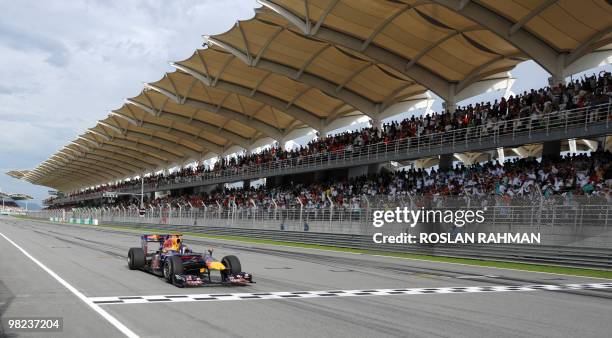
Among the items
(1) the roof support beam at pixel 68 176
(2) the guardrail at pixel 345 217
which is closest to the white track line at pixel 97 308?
(2) the guardrail at pixel 345 217

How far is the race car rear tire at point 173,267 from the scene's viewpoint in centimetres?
1112

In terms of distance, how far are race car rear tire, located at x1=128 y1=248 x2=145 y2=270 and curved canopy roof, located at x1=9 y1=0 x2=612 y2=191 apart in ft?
52.2

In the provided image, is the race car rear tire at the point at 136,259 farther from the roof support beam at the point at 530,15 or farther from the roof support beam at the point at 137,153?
the roof support beam at the point at 137,153

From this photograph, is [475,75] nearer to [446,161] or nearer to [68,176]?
[446,161]

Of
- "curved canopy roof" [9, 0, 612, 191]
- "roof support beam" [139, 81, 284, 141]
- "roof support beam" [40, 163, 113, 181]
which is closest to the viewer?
"curved canopy roof" [9, 0, 612, 191]

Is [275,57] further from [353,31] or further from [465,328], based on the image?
[465,328]

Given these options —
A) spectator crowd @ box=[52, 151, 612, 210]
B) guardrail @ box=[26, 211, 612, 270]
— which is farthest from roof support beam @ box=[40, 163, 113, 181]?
guardrail @ box=[26, 211, 612, 270]

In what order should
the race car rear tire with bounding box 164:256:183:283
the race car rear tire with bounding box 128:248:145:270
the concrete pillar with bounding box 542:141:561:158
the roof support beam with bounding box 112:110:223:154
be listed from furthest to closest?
the roof support beam with bounding box 112:110:223:154, the concrete pillar with bounding box 542:141:561:158, the race car rear tire with bounding box 128:248:145:270, the race car rear tire with bounding box 164:256:183:283

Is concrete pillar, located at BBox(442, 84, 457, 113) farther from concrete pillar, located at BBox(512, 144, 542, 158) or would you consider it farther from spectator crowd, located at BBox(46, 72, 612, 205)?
concrete pillar, located at BBox(512, 144, 542, 158)

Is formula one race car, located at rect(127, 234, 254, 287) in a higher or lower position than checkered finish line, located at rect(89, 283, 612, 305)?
higher

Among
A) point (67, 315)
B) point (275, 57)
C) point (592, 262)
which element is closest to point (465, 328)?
point (67, 315)

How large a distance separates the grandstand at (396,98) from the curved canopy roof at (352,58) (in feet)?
0.30

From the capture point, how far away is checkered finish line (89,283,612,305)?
30.3ft

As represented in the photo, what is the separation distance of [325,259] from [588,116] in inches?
437
